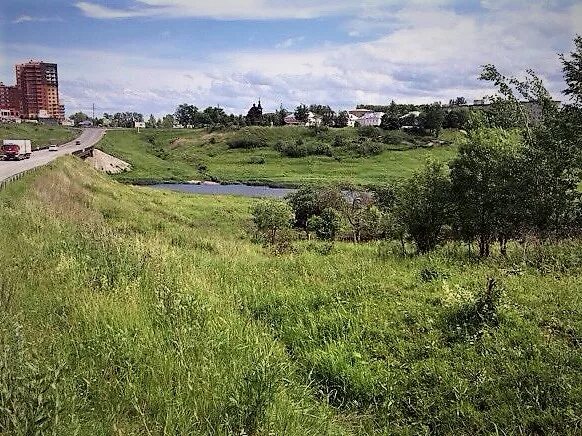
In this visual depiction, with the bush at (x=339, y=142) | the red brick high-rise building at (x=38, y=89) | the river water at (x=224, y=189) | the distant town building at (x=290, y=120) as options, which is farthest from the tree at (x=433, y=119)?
the red brick high-rise building at (x=38, y=89)

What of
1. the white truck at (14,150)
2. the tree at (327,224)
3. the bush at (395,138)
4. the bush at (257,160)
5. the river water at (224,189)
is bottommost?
the river water at (224,189)

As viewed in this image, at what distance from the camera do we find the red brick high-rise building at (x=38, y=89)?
8556 cm

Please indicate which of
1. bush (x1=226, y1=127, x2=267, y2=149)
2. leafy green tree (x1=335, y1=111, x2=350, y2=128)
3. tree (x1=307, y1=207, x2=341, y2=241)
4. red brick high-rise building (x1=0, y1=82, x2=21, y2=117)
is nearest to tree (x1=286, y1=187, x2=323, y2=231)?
tree (x1=307, y1=207, x2=341, y2=241)

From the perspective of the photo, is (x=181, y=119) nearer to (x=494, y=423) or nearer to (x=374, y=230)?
(x=374, y=230)

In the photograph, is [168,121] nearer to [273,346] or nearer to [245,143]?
[245,143]

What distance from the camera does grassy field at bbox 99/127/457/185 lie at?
7956cm

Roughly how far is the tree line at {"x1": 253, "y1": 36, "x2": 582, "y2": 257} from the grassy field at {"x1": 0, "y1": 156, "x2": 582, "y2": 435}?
3142mm

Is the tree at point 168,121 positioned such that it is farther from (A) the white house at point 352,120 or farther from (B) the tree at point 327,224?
(B) the tree at point 327,224

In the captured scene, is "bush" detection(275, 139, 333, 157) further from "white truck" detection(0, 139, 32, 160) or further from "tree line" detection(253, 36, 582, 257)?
"tree line" detection(253, 36, 582, 257)

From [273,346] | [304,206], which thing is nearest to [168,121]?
[304,206]

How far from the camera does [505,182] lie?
14.8 metres

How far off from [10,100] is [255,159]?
→ 52250 millimetres

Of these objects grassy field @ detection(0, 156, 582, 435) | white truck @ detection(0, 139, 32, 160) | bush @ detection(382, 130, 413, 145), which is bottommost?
grassy field @ detection(0, 156, 582, 435)

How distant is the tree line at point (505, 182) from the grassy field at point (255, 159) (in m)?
47.0
